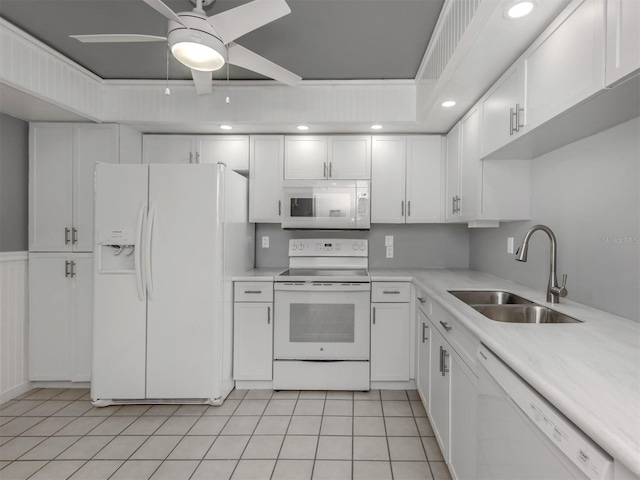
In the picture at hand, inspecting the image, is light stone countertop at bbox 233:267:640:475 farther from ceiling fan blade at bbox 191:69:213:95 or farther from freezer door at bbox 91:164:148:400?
freezer door at bbox 91:164:148:400

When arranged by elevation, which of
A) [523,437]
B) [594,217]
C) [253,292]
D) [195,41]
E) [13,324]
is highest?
[195,41]

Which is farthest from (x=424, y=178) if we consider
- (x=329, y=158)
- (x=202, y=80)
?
(x=202, y=80)

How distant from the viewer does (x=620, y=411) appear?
2.38 feet

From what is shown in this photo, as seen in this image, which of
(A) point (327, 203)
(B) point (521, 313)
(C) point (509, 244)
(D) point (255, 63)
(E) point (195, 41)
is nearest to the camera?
(E) point (195, 41)

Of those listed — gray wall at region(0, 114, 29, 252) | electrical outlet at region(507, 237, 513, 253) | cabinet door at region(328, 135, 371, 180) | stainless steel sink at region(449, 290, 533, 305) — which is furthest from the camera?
cabinet door at region(328, 135, 371, 180)

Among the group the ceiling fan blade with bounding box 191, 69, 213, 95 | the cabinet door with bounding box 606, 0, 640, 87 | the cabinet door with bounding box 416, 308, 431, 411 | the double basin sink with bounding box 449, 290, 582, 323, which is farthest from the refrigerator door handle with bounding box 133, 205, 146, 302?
Answer: the cabinet door with bounding box 606, 0, 640, 87

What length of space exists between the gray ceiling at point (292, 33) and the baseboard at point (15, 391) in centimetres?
261

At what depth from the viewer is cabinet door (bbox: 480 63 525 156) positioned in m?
1.72

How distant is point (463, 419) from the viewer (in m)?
1.52

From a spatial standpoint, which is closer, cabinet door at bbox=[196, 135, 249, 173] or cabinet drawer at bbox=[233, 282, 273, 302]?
cabinet drawer at bbox=[233, 282, 273, 302]

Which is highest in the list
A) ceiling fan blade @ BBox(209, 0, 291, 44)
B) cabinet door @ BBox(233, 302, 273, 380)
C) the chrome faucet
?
ceiling fan blade @ BBox(209, 0, 291, 44)

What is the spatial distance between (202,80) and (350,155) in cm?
143

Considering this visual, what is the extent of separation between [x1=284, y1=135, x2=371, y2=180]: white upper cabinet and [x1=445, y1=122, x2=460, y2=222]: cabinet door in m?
0.72

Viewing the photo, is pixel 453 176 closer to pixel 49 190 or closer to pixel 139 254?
pixel 139 254
